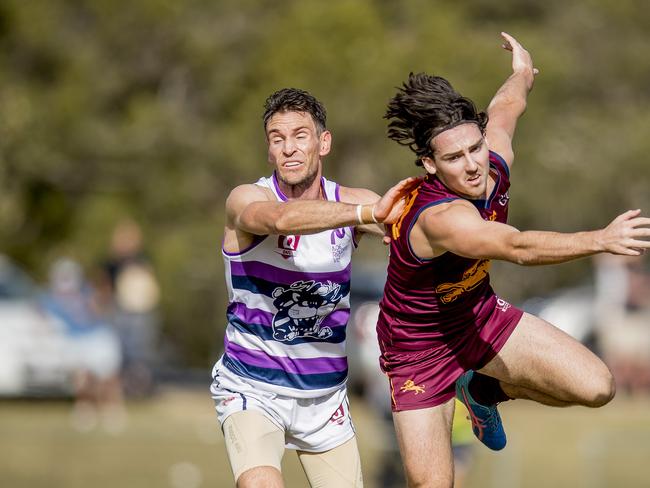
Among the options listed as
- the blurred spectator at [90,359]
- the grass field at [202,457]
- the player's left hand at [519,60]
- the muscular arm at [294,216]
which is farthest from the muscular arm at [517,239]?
the blurred spectator at [90,359]

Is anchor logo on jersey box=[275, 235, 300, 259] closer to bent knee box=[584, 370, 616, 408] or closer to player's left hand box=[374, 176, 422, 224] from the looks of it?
player's left hand box=[374, 176, 422, 224]

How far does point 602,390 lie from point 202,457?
9.35 metres

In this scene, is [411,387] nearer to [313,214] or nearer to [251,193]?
[313,214]

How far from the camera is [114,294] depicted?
53.2 ft

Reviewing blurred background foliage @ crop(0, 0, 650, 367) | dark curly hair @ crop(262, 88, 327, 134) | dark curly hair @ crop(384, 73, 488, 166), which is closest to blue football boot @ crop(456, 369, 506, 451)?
dark curly hair @ crop(384, 73, 488, 166)

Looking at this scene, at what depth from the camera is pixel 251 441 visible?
19.9 ft

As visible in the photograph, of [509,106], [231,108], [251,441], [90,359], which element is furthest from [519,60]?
[231,108]

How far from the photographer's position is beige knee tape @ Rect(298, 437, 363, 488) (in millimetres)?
6379

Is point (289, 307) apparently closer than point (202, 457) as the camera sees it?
Yes

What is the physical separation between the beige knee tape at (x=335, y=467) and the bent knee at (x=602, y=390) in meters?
1.23

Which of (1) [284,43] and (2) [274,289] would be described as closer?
(2) [274,289]

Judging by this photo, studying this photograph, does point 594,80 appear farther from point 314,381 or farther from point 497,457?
point 314,381

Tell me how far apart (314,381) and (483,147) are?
145cm

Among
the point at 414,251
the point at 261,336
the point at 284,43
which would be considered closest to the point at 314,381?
the point at 261,336
